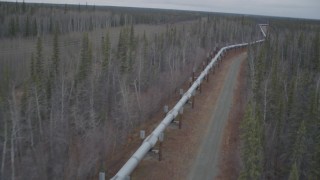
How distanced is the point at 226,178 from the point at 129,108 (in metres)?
19.2

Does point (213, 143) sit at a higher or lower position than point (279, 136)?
higher

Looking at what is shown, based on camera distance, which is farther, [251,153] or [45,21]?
[45,21]

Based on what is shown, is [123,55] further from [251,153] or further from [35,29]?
[35,29]

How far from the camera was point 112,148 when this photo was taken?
33281 millimetres

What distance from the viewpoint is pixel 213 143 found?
111ft

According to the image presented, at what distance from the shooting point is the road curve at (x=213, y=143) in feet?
93.0

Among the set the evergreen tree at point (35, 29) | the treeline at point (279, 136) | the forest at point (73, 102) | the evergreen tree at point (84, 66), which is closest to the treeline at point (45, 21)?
the evergreen tree at point (35, 29)

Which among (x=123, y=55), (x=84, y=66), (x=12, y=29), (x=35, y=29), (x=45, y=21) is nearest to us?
(x=84, y=66)

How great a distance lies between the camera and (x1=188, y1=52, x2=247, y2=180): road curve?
28.3 metres

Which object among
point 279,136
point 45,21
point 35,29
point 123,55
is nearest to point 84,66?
point 123,55

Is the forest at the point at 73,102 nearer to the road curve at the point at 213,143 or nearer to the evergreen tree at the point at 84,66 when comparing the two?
the evergreen tree at the point at 84,66

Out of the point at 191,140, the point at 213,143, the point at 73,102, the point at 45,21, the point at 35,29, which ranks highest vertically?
the point at 45,21

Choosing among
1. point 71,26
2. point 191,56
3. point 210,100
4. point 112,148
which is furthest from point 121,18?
point 112,148

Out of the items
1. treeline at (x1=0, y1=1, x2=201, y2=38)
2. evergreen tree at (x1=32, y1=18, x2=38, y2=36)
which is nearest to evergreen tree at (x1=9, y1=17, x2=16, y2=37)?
treeline at (x1=0, y1=1, x2=201, y2=38)
